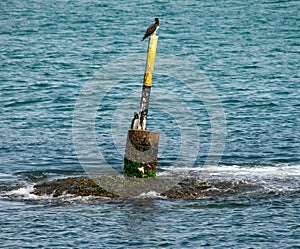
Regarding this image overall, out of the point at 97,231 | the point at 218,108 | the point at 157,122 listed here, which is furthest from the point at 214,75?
the point at 97,231

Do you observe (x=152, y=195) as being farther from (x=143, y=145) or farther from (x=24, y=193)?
(x=24, y=193)

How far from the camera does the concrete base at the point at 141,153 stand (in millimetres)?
22234

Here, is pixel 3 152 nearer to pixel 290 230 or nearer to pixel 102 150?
pixel 102 150

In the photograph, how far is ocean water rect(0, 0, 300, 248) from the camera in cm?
1969

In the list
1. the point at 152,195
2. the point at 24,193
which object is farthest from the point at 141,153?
the point at 24,193

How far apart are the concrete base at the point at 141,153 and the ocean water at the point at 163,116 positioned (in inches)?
37.8

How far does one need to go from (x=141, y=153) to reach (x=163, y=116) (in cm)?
1376

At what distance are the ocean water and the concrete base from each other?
96 centimetres

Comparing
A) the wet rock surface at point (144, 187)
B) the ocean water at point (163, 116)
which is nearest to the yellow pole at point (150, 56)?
the wet rock surface at point (144, 187)

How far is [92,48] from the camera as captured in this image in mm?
58250

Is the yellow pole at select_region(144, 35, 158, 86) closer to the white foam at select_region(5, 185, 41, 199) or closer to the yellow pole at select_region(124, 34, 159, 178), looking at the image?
the yellow pole at select_region(124, 34, 159, 178)

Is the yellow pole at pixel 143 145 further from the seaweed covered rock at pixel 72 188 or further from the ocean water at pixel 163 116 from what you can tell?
the seaweed covered rock at pixel 72 188

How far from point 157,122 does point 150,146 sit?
488 inches

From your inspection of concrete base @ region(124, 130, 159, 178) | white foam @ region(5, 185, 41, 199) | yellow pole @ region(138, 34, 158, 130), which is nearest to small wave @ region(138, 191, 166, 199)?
concrete base @ region(124, 130, 159, 178)
